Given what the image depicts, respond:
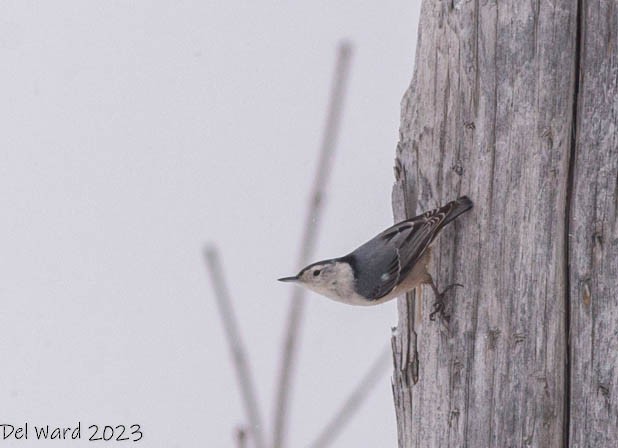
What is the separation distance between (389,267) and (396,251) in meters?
0.06

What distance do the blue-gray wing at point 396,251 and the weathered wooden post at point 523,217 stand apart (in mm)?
52

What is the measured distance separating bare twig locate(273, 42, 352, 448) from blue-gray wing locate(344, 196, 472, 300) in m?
0.83

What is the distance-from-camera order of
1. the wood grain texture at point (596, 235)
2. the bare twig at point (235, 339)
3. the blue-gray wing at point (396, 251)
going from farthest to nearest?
the blue-gray wing at point (396, 251) < the wood grain texture at point (596, 235) < the bare twig at point (235, 339)

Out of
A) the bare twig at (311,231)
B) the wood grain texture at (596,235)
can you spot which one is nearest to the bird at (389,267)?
the wood grain texture at (596,235)

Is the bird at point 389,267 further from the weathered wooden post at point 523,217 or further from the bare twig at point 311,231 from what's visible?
the bare twig at point 311,231

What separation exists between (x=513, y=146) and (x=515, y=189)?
0.09 m

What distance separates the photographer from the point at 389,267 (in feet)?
6.75

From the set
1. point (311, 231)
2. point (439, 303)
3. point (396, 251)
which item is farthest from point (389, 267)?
point (311, 231)

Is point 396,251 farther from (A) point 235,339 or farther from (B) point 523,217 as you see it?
(A) point 235,339

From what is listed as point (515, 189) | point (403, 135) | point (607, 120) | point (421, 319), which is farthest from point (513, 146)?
point (421, 319)

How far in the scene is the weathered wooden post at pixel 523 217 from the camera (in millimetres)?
1670

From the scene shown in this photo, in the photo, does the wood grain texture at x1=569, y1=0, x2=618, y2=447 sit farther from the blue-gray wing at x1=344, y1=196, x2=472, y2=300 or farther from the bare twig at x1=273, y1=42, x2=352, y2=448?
the bare twig at x1=273, y1=42, x2=352, y2=448

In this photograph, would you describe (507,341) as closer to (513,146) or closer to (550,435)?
(550,435)

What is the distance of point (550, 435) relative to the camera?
1748mm
